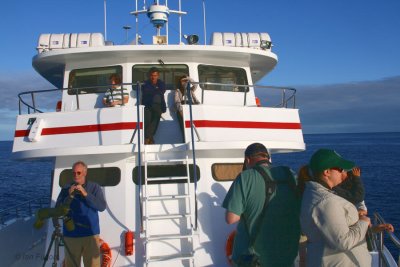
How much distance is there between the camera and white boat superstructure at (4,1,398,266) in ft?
22.2

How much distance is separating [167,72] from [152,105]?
1.39 meters

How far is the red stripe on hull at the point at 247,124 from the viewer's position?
7.35 meters

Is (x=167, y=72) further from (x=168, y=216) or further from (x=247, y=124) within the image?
(x=168, y=216)

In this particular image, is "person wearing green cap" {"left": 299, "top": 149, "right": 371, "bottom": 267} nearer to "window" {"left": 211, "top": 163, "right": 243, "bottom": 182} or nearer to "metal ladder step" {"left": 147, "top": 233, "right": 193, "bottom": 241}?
"metal ladder step" {"left": 147, "top": 233, "right": 193, "bottom": 241}

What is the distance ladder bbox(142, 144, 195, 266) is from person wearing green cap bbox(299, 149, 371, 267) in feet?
10.7

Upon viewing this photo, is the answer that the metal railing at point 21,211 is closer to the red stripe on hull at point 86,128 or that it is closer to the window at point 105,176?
the red stripe on hull at point 86,128

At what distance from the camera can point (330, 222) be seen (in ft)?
10.4

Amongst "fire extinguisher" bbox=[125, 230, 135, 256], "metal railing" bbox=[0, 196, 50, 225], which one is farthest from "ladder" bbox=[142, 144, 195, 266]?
"metal railing" bbox=[0, 196, 50, 225]

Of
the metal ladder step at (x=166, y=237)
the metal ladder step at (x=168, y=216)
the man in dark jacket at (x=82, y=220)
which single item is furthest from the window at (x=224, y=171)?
the man in dark jacket at (x=82, y=220)

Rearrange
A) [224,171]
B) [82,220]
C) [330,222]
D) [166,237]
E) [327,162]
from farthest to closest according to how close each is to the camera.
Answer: [224,171]
[166,237]
[82,220]
[327,162]
[330,222]

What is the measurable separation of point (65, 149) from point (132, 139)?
108cm

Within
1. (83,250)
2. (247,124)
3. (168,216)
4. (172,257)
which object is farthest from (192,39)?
(83,250)

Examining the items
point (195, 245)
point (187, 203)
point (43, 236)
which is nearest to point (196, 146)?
point (187, 203)

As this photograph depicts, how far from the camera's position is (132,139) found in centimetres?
708
